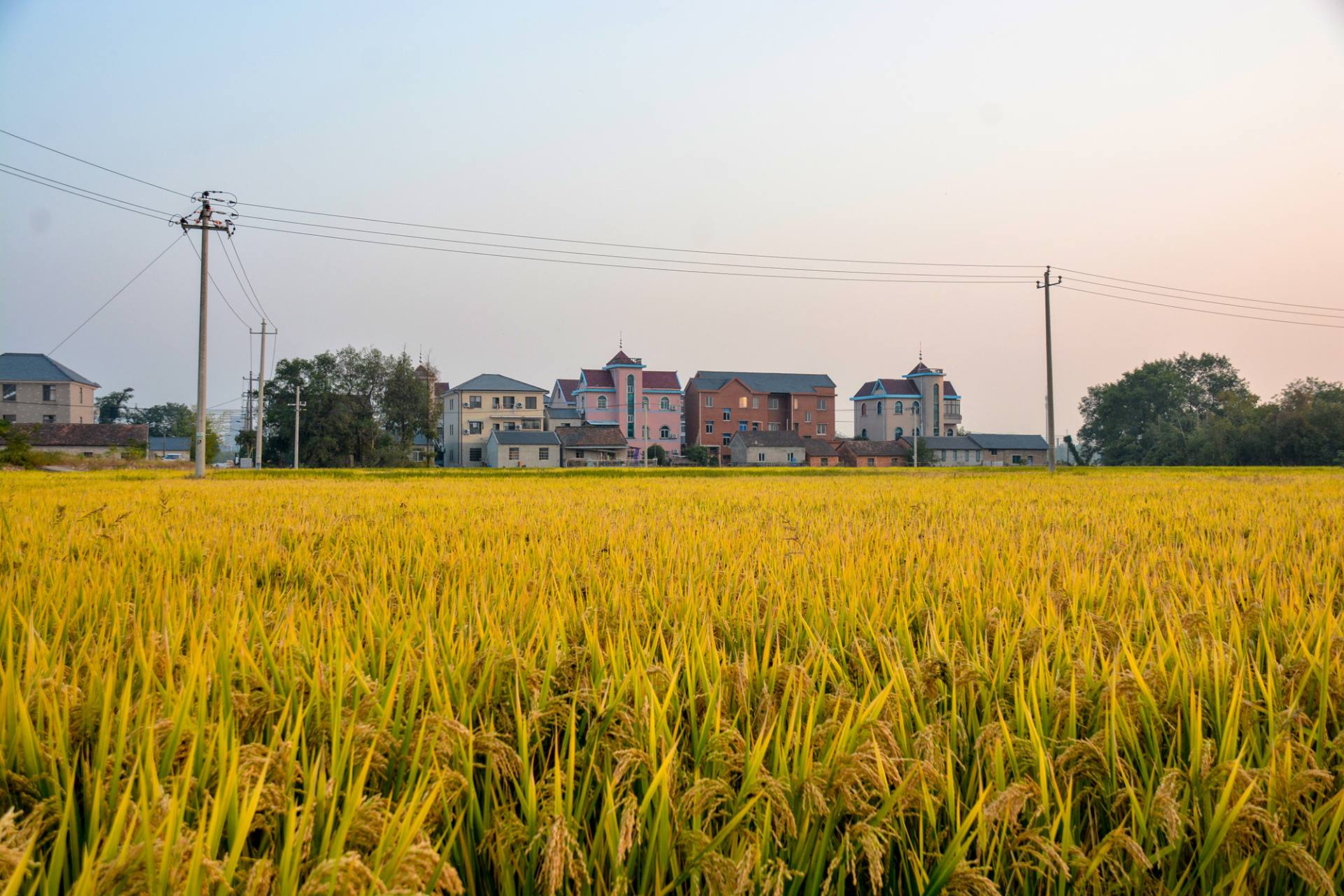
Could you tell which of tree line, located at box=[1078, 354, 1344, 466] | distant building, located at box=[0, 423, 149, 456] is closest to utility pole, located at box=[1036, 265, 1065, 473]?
tree line, located at box=[1078, 354, 1344, 466]

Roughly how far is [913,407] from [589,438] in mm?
34238

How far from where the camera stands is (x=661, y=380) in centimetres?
7494

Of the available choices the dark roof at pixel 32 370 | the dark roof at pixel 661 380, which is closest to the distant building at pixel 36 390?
the dark roof at pixel 32 370

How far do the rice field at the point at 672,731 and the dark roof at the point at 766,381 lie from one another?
7159cm

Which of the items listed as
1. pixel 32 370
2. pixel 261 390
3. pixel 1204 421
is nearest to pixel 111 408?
pixel 32 370

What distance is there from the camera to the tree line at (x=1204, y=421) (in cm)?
5169

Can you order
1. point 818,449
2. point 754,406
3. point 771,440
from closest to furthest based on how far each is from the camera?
point 771,440, point 818,449, point 754,406


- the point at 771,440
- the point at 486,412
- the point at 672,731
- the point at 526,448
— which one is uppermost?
the point at 486,412

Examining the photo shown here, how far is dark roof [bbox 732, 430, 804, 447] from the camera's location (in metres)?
70.9

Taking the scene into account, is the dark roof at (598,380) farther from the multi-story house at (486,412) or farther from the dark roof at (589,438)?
the dark roof at (589,438)

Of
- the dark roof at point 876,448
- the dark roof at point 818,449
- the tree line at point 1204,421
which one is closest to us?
the tree line at point 1204,421

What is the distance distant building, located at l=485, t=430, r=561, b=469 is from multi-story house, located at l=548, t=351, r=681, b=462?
26.7 ft

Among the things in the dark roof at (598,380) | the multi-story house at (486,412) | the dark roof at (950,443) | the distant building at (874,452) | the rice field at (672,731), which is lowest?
the rice field at (672,731)

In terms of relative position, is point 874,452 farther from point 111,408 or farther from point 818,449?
point 111,408
